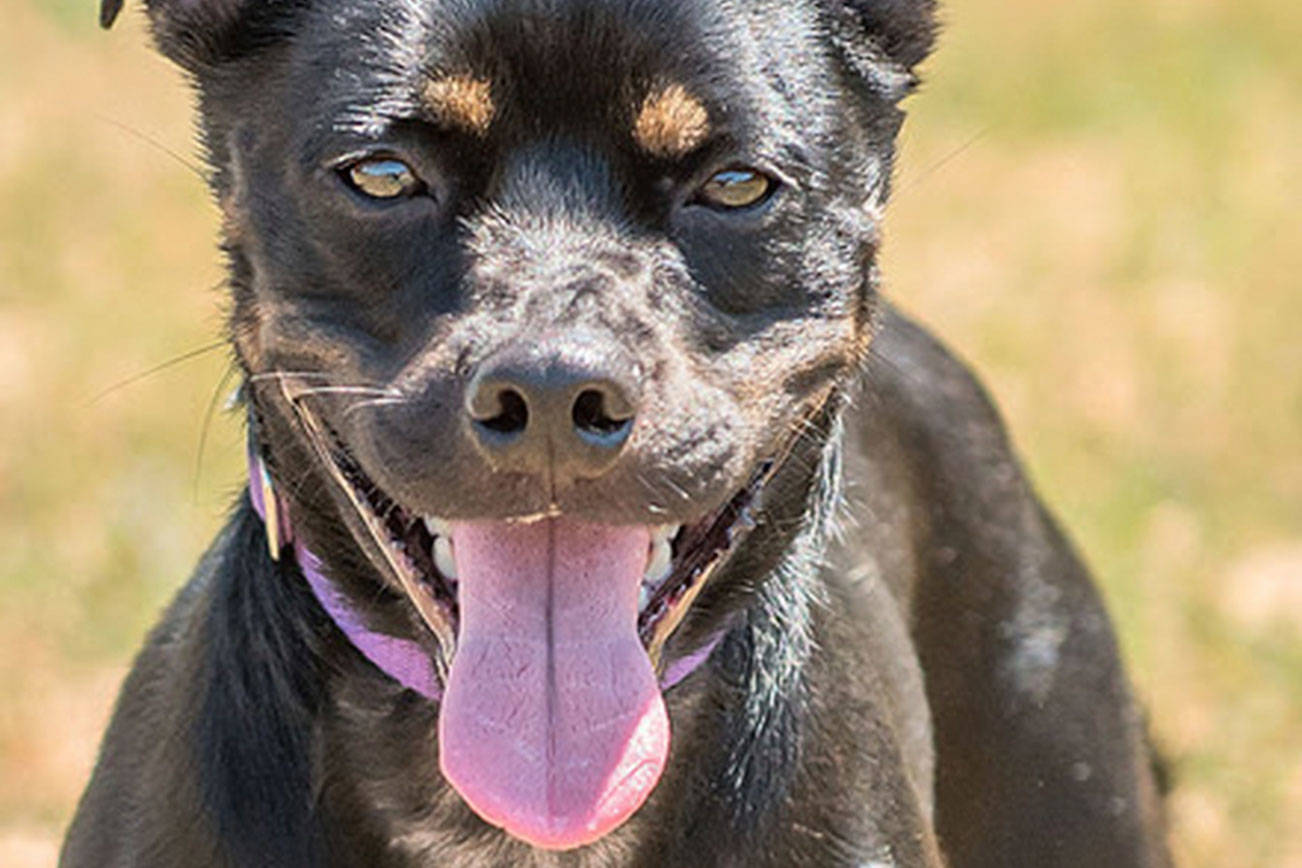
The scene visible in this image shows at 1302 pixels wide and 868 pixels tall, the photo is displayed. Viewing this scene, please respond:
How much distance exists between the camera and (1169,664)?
6.98m

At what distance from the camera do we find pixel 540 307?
11.6 feet

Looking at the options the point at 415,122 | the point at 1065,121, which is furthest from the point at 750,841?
the point at 1065,121

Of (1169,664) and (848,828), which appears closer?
(848,828)

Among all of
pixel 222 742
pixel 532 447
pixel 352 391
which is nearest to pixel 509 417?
pixel 532 447

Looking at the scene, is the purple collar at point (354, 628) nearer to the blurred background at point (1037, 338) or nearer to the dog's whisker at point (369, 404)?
the dog's whisker at point (369, 404)

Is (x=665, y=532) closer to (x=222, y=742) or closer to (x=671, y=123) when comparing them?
(x=671, y=123)

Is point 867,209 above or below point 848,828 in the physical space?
above

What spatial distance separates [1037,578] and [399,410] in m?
1.93

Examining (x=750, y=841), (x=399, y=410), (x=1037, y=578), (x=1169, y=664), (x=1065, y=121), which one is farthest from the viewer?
(x=1065, y=121)

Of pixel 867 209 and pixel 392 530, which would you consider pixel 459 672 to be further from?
pixel 867 209

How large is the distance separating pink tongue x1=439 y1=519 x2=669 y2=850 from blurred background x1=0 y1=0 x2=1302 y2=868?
1.22 metres

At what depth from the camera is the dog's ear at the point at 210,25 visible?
395 centimetres

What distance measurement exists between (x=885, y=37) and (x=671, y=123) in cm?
58

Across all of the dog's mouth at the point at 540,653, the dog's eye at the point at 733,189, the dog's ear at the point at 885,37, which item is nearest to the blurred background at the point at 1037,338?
the dog's ear at the point at 885,37
